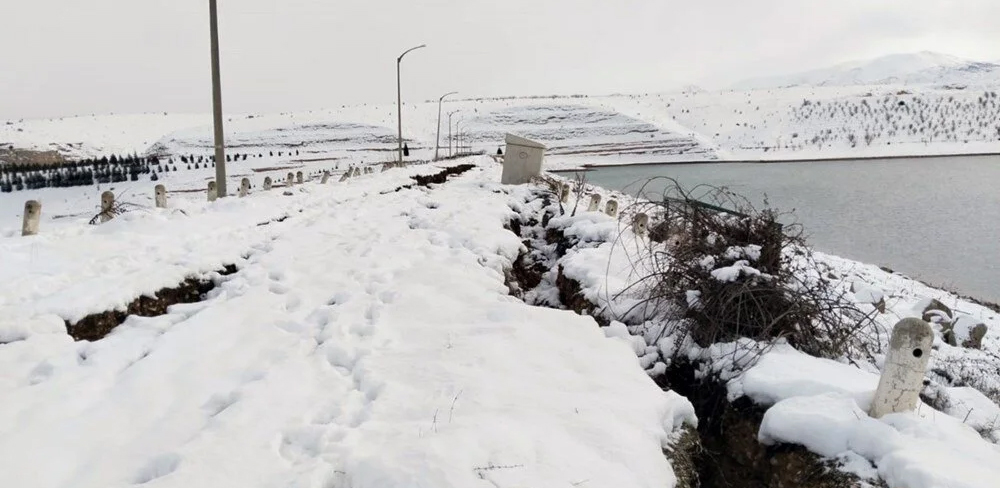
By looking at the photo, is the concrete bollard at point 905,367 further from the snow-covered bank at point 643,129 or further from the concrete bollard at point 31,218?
the snow-covered bank at point 643,129

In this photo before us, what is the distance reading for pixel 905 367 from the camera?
3311mm

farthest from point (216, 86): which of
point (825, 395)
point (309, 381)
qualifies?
point (825, 395)

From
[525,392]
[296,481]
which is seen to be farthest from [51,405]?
[525,392]

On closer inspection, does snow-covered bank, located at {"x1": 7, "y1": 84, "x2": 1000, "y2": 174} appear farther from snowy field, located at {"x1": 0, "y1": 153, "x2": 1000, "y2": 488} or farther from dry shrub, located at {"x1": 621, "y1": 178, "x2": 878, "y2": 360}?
dry shrub, located at {"x1": 621, "y1": 178, "x2": 878, "y2": 360}

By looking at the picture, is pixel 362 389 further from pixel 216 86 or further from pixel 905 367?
pixel 216 86

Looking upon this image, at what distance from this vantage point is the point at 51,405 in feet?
11.6

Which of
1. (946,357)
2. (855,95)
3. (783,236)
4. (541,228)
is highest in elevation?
(855,95)

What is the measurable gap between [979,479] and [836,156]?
70.2 metres

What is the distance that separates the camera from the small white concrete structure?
1697 cm

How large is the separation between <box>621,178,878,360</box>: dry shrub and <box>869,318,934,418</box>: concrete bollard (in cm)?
122

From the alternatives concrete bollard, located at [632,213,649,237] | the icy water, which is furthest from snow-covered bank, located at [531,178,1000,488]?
the icy water

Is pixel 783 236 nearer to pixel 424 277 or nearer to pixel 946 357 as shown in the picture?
pixel 424 277

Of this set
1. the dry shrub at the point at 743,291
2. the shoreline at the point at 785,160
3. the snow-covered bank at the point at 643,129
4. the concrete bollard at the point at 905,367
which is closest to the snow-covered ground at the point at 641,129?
the snow-covered bank at the point at 643,129

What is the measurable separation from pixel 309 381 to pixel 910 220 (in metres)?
24.1
